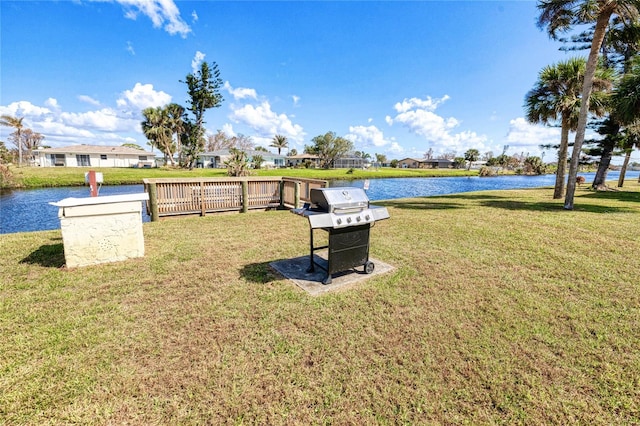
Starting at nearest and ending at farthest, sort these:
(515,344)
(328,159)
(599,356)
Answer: (599,356), (515,344), (328,159)

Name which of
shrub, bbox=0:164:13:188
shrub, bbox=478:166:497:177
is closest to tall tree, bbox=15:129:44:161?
shrub, bbox=0:164:13:188

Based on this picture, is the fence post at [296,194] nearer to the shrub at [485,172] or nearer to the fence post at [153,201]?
the fence post at [153,201]

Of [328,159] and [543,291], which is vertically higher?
[328,159]

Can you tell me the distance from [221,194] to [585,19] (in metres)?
14.6

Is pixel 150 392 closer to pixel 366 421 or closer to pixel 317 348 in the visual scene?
pixel 317 348

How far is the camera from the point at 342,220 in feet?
11.9

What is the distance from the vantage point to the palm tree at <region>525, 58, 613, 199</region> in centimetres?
1348

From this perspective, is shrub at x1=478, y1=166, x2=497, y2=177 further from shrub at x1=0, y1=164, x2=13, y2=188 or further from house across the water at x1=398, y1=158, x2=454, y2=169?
shrub at x1=0, y1=164, x2=13, y2=188

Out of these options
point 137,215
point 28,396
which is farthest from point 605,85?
point 28,396

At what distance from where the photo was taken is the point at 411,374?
238cm

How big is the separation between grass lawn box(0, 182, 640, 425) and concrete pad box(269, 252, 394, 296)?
17 centimetres

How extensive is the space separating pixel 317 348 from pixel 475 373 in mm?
1447

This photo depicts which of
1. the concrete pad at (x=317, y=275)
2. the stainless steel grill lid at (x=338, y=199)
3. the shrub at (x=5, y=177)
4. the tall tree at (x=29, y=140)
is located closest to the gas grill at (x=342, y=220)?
the stainless steel grill lid at (x=338, y=199)

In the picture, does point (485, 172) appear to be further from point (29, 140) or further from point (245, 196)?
point (29, 140)
